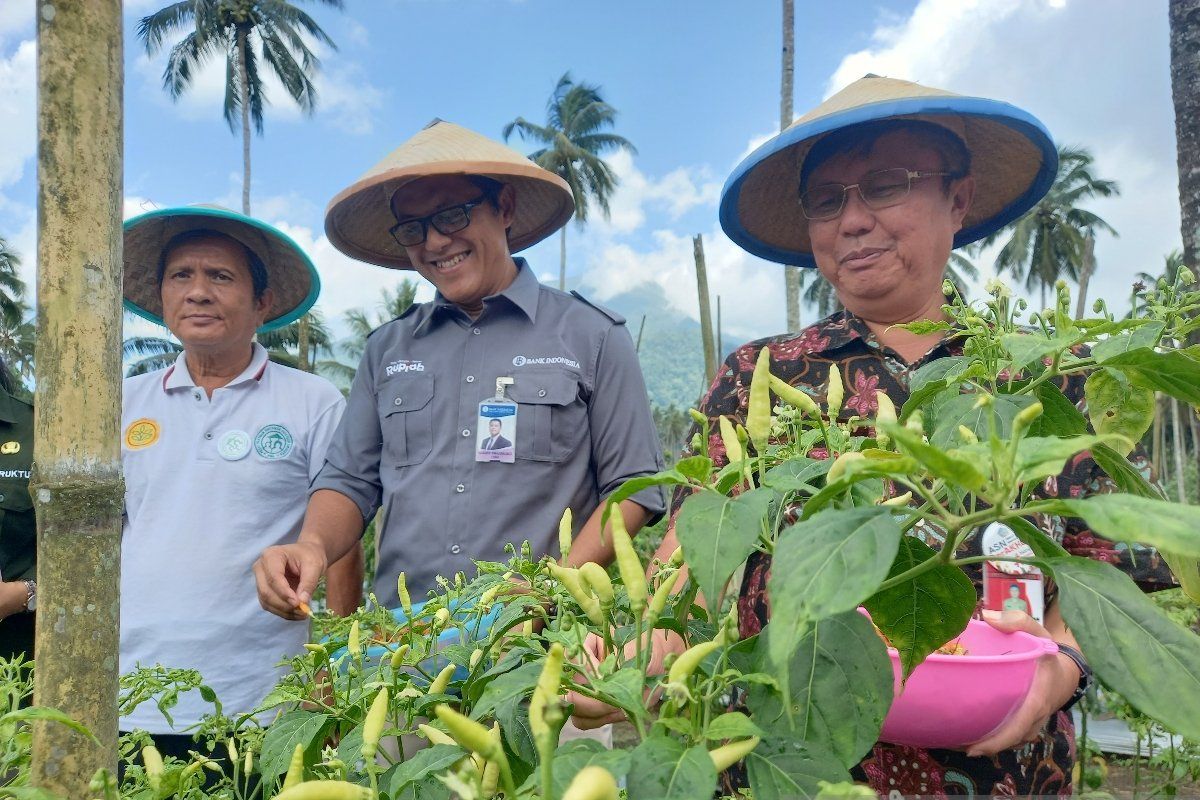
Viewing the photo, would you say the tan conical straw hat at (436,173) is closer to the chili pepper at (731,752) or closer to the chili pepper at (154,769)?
the chili pepper at (154,769)

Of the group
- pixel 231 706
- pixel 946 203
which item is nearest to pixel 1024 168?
pixel 946 203

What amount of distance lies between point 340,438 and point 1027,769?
1884 mm

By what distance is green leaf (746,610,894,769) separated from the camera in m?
0.63

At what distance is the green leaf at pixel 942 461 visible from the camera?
1.63 ft

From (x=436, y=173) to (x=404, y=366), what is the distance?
0.56 metres

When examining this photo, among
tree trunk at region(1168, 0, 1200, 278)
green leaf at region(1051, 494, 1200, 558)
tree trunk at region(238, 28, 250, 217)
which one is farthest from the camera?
tree trunk at region(238, 28, 250, 217)

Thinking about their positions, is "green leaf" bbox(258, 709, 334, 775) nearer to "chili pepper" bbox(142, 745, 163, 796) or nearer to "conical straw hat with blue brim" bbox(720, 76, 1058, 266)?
"chili pepper" bbox(142, 745, 163, 796)

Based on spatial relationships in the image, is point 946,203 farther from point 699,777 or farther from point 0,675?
point 0,675

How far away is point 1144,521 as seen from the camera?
0.47 meters

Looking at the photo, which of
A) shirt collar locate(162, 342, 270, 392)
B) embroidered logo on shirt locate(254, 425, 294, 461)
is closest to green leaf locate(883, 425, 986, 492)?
embroidered logo on shirt locate(254, 425, 294, 461)

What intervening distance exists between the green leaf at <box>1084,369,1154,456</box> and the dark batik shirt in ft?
1.68

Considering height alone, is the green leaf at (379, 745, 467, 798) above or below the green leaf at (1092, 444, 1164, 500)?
below

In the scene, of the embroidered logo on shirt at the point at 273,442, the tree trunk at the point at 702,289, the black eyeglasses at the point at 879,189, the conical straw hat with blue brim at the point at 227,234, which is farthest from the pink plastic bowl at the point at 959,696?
the tree trunk at the point at 702,289

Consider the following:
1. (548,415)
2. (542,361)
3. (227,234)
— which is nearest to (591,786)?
(548,415)
